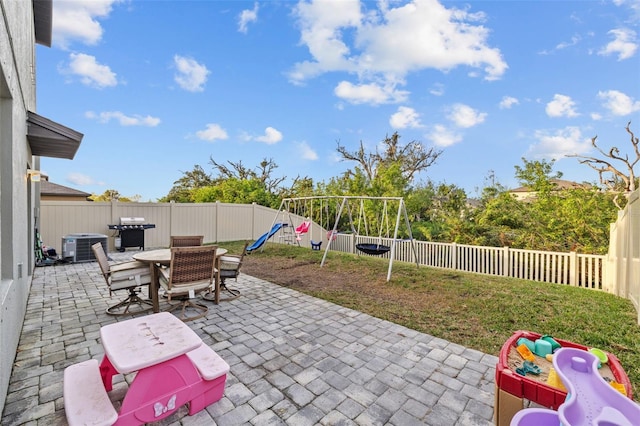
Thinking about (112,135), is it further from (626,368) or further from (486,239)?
(626,368)

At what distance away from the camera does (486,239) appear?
34.1 ft

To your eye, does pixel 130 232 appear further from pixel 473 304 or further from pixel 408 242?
pixel 473 304

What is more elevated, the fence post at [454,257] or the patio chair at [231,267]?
the patio chair at [231,267]

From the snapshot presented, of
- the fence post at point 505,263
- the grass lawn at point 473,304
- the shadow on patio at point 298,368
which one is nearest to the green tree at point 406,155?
the fence post at point 505,263

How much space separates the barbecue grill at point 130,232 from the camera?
905cm

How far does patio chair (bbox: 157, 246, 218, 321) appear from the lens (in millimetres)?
3568

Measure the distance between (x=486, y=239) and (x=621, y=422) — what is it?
10.6 metres

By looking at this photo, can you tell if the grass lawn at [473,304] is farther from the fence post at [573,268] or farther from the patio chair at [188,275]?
the patio chair at [188,275]

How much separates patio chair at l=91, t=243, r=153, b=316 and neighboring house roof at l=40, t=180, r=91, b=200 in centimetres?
1675

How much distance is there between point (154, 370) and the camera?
1827 mm

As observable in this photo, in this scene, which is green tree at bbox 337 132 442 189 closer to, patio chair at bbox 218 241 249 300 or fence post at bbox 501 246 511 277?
fence post at bbox 501 246 511 277

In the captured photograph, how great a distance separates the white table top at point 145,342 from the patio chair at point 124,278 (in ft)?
6.13

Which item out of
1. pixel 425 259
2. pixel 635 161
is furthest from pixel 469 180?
pixel 425 259

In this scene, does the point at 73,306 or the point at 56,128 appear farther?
the point at 56,128
